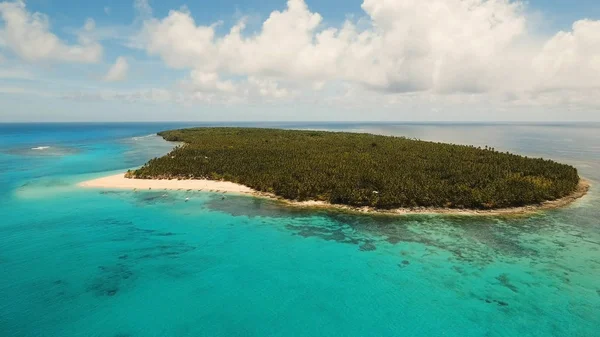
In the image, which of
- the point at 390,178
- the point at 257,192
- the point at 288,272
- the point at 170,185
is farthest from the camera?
the point at 170,185

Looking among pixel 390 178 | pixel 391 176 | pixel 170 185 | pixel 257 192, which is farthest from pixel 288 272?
pixel 170 185

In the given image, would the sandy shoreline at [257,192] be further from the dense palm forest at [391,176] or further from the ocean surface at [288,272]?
the ocean surface at [288,272]

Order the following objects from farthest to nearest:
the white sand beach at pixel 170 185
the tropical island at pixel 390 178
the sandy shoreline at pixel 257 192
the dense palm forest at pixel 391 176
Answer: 1. the white sand beach at pixel 170 185
2. the dense palm forest at pixel 391 176
3. the tropical island at pixel 390 178
4. the sandy shoreline at pixel 257 192

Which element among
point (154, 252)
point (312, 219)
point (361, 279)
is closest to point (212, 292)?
point (154, 252)

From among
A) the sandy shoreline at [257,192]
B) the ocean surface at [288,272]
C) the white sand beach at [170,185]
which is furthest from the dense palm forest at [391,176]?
the ocean surface at [288,272]

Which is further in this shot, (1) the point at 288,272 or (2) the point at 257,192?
(2) the point at 257,192

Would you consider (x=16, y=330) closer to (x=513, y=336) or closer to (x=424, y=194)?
(x=513, y=336)

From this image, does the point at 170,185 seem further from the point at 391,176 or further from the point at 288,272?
the point at 391,176
